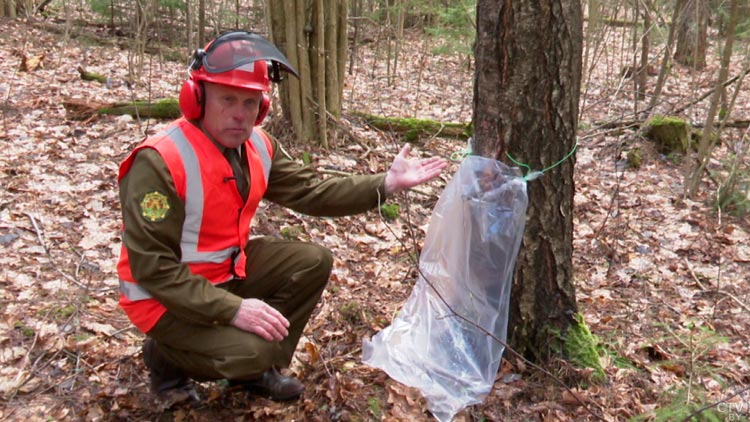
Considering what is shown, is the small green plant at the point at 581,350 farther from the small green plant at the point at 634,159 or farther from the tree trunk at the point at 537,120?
the small green plant at the point at 634,159

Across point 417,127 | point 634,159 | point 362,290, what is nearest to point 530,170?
point 362,290

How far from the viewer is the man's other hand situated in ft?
8.38

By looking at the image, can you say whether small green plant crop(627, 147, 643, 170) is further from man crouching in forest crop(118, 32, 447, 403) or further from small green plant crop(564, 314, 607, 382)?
man crouching in forest crop(118, 32, 447, 403)

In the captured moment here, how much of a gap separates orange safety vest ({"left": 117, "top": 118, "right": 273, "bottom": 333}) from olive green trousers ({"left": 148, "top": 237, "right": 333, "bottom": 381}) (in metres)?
0.13

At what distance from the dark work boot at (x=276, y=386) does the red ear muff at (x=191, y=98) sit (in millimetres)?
1264

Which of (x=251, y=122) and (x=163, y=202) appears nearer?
(x=163, y=202)

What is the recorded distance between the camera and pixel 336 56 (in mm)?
6340

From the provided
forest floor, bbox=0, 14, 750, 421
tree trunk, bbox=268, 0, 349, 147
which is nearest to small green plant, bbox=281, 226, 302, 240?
forest floor, bbox=0, 14, 750, 421

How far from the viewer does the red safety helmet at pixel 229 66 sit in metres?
2.50

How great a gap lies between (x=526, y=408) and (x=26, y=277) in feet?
10.1

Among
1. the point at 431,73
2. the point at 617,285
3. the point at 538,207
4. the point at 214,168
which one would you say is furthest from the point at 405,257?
the point at 431,73

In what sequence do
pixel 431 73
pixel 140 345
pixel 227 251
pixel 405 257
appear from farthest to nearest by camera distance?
pixel 431 73
pixel 405 257
pixel 140 345
pixel 227 251

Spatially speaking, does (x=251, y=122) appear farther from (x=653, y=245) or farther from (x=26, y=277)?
(x=653, y=245)

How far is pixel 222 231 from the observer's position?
9.11 feet
